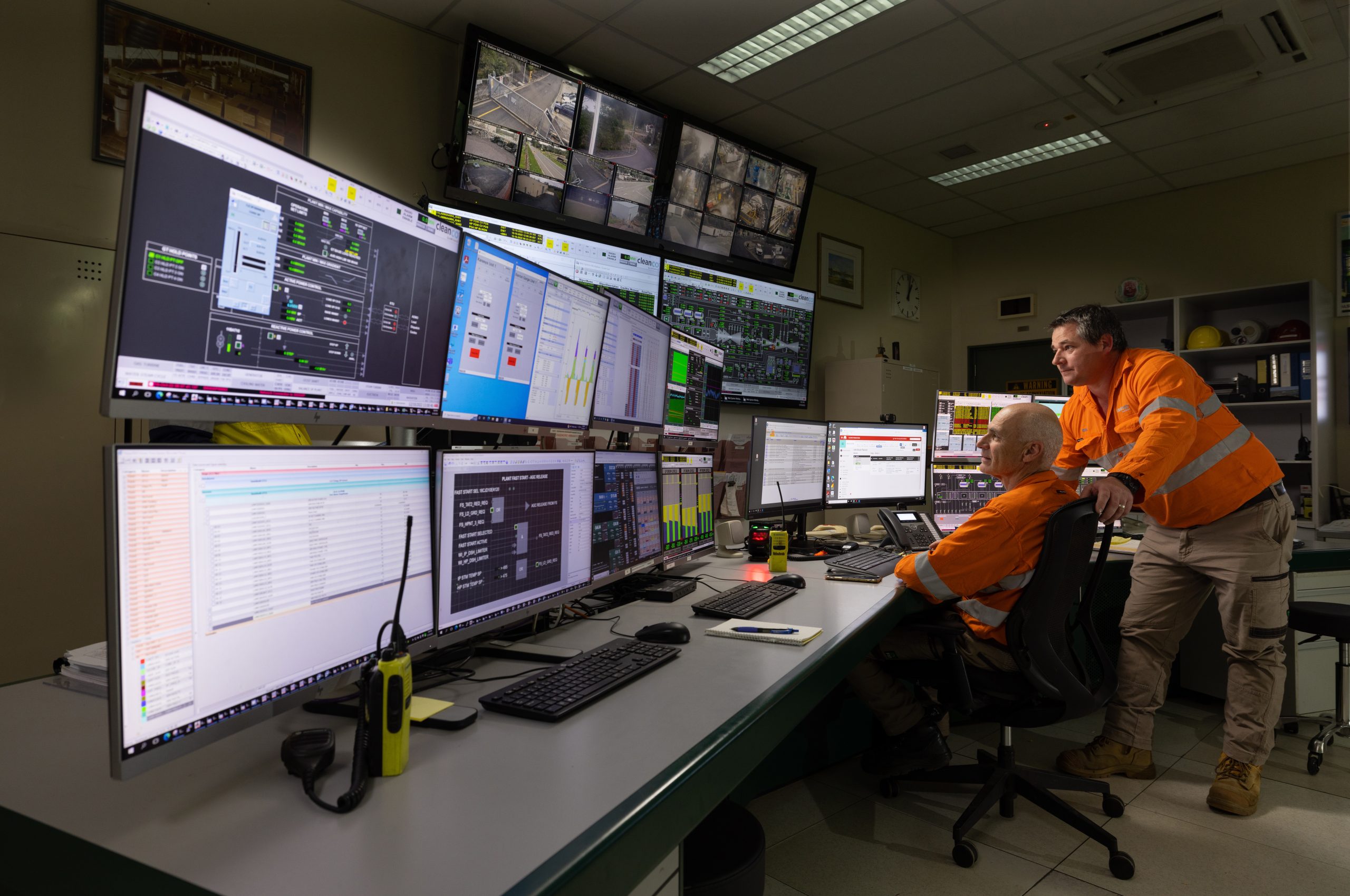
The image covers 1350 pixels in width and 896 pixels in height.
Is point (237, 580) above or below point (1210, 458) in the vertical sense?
below

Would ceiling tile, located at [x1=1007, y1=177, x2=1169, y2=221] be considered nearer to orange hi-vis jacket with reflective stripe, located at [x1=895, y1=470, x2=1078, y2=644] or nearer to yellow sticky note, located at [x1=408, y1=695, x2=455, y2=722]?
orange hi-vis jacket with reflective stripe, located at [x1=895, y1=470, x2=1078, y2=644]

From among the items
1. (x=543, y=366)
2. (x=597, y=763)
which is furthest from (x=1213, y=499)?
(x=597, y=763)

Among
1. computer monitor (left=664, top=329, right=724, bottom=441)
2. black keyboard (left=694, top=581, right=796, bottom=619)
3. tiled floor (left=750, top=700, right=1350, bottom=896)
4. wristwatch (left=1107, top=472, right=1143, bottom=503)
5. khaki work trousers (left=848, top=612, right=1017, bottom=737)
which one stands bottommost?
tiled floor (left=750, top=700, right=1350, bottom=896)

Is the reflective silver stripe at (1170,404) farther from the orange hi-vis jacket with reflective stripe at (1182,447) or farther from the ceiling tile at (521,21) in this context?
the ceiling tile at (521,21)

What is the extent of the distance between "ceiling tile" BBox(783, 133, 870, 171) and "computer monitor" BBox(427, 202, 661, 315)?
134cm

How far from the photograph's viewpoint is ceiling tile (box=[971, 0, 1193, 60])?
310cm

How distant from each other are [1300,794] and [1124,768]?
511 mm

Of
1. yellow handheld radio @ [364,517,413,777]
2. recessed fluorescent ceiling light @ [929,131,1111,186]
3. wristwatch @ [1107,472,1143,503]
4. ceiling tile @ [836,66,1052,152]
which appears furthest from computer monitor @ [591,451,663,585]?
recessed fluorescent ceiling light @ [929,131,1111,186]

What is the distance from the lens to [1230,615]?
8.08 ft

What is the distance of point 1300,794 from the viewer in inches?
96.7

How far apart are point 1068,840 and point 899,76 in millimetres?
3369

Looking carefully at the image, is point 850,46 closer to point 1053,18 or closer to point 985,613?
point 1053,18

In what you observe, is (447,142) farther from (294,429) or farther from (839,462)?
(839,462)

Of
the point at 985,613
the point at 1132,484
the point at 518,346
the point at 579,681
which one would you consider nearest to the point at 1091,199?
the point at 1132,484
